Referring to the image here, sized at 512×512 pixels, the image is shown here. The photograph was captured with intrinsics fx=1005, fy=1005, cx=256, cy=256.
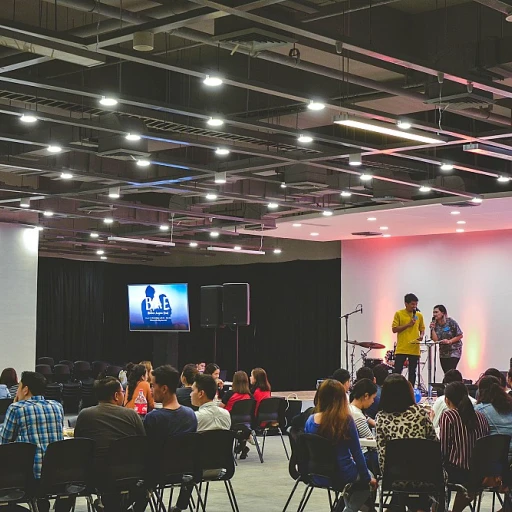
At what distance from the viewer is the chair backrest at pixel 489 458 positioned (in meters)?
6.99

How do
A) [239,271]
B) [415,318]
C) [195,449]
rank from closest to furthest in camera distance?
[195,449] → [415,318] → [239,271]

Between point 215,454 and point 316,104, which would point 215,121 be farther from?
point 215,454

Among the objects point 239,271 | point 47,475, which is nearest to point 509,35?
point 47,475

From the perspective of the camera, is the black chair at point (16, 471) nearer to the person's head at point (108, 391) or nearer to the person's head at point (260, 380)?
the person's head at point (108, 391)

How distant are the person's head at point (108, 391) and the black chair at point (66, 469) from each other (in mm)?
485

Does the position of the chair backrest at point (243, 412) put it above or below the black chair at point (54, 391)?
above

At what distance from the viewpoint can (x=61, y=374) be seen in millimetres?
19719

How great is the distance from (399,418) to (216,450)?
140 centimetres

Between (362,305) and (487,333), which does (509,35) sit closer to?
(487,333)

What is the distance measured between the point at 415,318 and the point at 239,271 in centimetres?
1164

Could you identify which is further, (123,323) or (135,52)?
(123,323)

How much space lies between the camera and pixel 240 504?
8.84m

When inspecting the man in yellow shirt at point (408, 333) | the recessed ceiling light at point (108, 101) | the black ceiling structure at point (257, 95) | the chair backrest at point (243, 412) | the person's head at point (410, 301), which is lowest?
the chair backrest at point (243, 412)

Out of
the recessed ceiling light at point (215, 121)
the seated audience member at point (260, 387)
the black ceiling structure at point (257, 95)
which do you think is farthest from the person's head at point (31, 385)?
the seated audience member at point (260, 387)
